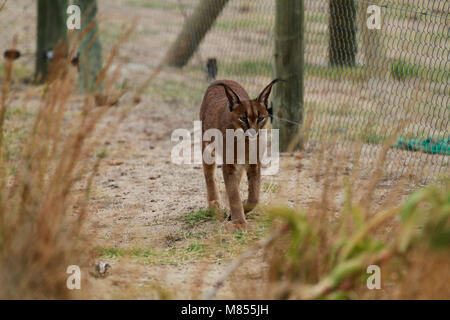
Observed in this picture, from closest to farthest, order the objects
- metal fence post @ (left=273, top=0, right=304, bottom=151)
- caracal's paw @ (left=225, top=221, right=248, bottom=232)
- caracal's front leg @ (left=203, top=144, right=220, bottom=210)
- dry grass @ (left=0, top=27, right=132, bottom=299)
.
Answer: dry grass @ (left=0, top=27, right=132, bottom=299), caracal's paw @ (left=225, top=221, right=248, bottom=232), caracal's front leg @ (left=203, top=144, right=220, bottom=210), metal fence post @ (left=273, top=0, right=304, bottom=151)

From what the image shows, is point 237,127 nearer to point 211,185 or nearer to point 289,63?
point 211,185

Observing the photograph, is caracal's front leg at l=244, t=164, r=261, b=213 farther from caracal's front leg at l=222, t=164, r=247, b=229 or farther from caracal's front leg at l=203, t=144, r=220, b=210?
caracal's front leg at l=203, t=144, r=220, b=210

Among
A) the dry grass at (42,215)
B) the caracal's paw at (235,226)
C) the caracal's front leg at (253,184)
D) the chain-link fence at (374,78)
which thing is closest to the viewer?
the dry grass at (42,215)

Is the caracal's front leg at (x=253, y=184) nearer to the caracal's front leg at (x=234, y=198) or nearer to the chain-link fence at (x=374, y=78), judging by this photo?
the caracal's front leg at (x=234, y=198)

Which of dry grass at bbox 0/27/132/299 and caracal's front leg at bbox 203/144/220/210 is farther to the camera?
caracal's front leg at bbox 203/144/220/210

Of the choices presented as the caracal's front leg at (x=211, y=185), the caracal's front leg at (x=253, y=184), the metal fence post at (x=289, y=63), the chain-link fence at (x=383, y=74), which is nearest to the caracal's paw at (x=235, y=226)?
the caracal's front leg at (x=253, y=184)

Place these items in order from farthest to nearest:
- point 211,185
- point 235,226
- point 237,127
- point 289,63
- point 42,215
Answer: point 289,63 < point 211,185 < point 237,127 < point 235,226 < point 42,215

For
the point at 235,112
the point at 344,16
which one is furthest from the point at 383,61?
the point at 235,112

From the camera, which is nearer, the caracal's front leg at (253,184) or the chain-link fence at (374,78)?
the caracal's front leg at (253,184)

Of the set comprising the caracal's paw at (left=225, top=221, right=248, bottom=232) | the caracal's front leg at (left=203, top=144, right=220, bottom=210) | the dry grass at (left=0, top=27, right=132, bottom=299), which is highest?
the dry grass at (left=0, top=27, right=132, bottom=299)

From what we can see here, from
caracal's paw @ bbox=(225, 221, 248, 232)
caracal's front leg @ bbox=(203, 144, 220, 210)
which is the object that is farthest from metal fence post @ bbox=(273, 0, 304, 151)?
caracal's paw @ bbox=(225, 221, 248, 232)

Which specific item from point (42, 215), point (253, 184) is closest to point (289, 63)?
point (253, 184)

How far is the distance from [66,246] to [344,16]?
4075 millimetres

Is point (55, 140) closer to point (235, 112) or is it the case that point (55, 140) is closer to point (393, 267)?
point (393, 267)
